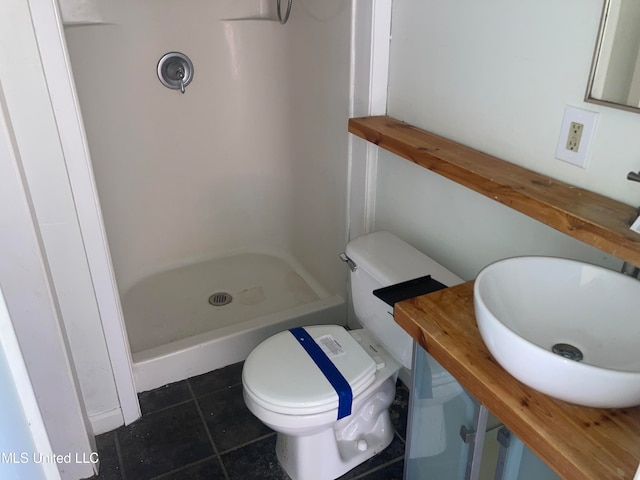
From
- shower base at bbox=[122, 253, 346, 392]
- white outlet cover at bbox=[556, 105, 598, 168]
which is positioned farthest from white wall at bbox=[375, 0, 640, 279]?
Result: shower base at bbox=[122, 253, 346, 392]

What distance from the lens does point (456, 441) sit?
1.23m

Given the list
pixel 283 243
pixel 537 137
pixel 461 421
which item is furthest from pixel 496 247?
pixel 283 243

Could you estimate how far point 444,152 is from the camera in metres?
1.41

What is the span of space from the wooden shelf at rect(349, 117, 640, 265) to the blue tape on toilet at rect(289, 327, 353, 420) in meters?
0.62

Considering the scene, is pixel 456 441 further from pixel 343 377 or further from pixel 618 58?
pixel 618 58

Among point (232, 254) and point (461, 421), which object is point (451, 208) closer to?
point (461, 421)

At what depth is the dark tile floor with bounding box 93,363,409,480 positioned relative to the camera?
1.68m

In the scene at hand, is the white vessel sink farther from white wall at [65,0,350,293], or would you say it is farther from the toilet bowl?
white wall at [65,0,350,293]

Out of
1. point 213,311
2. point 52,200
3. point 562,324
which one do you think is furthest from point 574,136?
point 213,311

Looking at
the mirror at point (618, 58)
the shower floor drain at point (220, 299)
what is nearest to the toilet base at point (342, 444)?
the shower floor drain at point (220, 299)

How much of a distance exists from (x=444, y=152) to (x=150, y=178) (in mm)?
1506

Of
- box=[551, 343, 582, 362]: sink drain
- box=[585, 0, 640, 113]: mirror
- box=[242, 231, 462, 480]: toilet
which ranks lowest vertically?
box=[242, 231, 462, 480]: toilet

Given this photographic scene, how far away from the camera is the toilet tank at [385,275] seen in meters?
1.50

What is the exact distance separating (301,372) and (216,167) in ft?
4.45
